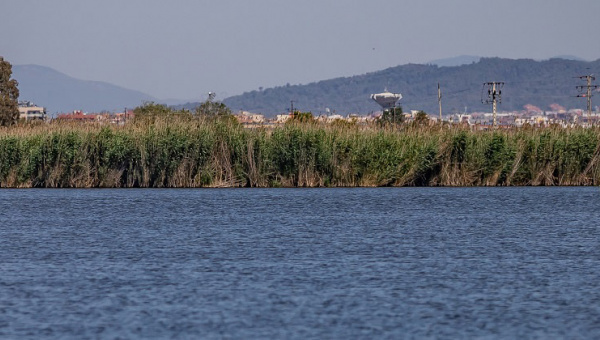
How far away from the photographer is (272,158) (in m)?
45.1

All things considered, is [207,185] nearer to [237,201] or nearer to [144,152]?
[144,152]

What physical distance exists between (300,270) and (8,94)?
79049 mm

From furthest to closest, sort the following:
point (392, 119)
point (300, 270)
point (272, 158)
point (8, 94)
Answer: point (8, 94) < point (392, 119) < point (272, 158) < point (300, 270)

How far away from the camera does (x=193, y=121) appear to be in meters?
47.1

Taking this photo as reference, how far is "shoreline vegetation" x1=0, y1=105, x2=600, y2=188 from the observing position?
44.9 meters

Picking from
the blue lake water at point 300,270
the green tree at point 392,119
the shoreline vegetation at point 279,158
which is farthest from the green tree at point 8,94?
the blue lake water at point 300,270

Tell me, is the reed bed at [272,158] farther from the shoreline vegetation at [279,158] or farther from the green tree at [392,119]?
the green tree at [392,119]

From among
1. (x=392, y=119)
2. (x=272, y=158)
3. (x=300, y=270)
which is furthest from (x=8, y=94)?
(x=300, y=270)

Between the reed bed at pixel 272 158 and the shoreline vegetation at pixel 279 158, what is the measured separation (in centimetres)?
4

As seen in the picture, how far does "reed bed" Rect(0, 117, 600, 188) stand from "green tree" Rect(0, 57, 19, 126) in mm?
48258

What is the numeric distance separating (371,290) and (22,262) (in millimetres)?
7641

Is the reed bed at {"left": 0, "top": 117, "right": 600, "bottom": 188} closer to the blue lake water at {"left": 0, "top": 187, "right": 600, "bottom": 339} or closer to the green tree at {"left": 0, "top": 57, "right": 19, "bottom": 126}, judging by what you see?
the blue lake water at {"left": 0, "top": 187, "right": 600, "bottom": 339}

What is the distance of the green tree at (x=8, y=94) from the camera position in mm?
92438

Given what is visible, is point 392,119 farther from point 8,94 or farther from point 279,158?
point 279,158
